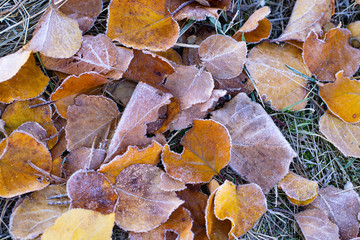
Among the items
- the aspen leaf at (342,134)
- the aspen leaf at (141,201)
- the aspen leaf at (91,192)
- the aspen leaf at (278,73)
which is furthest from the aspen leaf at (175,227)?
the aspen leaf at (342,134)

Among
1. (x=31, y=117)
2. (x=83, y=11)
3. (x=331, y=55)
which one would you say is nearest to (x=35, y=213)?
(x=31, y=117)

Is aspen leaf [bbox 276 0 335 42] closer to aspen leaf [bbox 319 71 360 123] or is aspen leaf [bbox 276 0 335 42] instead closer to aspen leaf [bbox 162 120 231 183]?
aspen leaf [bbox 319 71 360 123]

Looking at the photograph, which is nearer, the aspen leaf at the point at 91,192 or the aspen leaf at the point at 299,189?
the aspen leaf at the point at 91,192

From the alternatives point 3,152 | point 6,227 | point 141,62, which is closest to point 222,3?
point 141,62

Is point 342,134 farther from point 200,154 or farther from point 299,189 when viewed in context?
point 200,154

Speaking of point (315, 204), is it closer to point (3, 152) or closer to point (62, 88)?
point (62, 88)

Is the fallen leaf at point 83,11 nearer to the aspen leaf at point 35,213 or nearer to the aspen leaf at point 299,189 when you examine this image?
the aspen leaf at point 35,213
